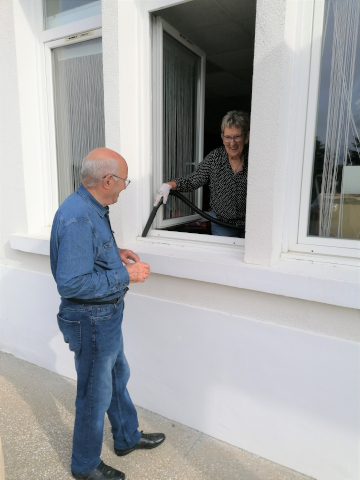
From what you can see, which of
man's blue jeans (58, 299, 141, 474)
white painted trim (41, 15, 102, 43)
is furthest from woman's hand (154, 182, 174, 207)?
white painted trim (41, 15, 102, 43)

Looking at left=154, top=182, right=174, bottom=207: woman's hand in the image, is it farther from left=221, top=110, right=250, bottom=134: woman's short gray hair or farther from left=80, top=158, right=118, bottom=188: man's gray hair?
left=80, top=158, right=118, bottom=188: man's gray hair

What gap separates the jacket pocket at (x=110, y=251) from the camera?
64.3 inches

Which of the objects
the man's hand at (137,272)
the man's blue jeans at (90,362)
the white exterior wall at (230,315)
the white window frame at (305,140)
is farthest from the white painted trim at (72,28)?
the man's blue jeans at (90,362)

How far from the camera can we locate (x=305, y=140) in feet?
6.21

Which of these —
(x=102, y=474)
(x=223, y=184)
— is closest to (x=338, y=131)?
(x=223, y=184)

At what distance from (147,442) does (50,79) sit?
10.5 feet

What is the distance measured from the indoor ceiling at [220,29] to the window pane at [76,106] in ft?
2.49

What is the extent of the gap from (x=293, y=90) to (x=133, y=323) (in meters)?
1.92

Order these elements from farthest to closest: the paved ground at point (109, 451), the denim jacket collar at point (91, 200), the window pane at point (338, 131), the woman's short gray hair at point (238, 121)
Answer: the woman's short gray hair at point (238, 121) → the paved ground at point (109, 451) → the window pane at point (338, 131) → the denim jacket collar at point (91, 200)

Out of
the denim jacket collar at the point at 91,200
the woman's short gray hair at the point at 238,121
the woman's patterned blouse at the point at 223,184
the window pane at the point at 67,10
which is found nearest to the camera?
the denim jacket collar at the point at 91,200

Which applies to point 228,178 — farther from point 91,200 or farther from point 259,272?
point 91,200

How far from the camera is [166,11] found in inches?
99.9

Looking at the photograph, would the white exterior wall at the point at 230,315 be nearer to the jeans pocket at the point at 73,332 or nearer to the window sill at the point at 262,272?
the window sill at the point at 262,272

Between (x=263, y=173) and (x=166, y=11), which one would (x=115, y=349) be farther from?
(x=166, y=11)
